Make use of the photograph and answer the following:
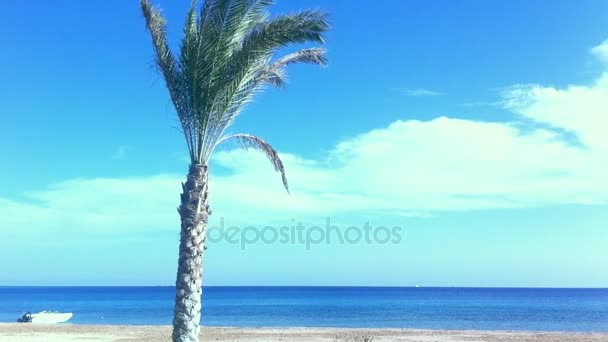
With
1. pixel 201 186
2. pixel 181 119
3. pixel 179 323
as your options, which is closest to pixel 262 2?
pixel 181 119

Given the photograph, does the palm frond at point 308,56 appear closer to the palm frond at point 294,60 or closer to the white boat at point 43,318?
the palm frond at point 294,60

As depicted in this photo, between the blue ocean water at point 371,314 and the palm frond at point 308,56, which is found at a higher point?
the palm frond at point 308,56

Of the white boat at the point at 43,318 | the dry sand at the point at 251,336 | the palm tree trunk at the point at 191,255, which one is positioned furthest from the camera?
the white boat at the point at 43,318

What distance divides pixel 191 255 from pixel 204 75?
353 cm

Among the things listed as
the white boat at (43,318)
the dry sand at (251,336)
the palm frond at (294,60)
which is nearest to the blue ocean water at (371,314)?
the white boat at (43,318)

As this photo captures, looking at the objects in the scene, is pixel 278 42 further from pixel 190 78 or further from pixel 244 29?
pixel 190 78

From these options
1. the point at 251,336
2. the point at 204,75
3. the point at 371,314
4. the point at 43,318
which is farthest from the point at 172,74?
the point at 371,314

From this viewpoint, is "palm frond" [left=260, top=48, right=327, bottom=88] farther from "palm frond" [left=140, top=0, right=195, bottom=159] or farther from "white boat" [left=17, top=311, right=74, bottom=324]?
"white boat" [left=17, top=311, right=74, bottom=324]

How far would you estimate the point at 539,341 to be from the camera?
90.2 ft

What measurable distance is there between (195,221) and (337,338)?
17.6 m

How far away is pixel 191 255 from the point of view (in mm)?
11695

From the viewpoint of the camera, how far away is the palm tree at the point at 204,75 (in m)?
11.7

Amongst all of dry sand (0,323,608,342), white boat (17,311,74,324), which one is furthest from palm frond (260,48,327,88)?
white boat (17,311,74,324)

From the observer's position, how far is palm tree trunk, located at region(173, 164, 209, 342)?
11.6m
